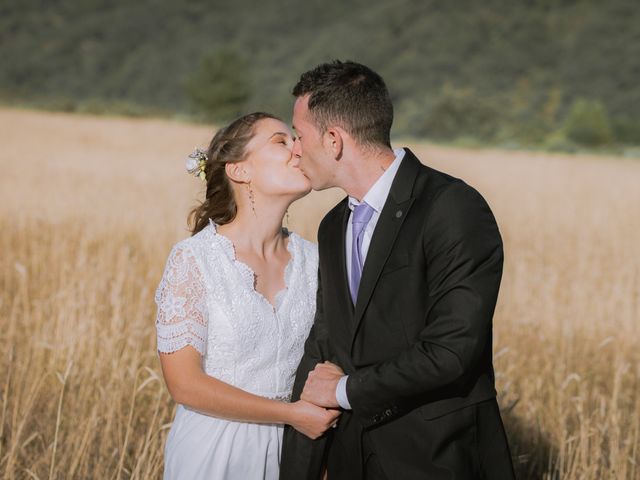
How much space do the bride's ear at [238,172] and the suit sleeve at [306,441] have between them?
583mm

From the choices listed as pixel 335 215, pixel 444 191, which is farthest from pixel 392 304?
pixel 335 215

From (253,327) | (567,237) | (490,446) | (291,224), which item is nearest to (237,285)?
(253,327)

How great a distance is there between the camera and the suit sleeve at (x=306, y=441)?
9.21 ft

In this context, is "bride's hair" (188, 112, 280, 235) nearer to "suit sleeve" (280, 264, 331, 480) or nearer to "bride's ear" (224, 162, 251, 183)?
"bride's ear" (224, 162, 251, 183)

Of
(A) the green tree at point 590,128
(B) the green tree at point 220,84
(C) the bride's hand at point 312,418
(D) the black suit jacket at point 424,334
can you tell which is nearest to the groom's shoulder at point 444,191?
(D) the black suit jacket at point 424,334

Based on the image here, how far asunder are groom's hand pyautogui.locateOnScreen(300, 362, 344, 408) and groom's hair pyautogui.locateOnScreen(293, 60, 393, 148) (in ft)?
2.46

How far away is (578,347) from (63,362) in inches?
157

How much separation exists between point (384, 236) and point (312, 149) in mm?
446

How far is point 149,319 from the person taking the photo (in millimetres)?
6164

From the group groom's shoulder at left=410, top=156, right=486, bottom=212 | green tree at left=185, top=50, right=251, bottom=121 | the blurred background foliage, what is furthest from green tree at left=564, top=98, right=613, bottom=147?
groom's shoulder at left=410, top=156, right=486, bottom=212

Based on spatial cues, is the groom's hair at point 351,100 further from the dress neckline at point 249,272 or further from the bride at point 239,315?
the dress neckline at point 249,272

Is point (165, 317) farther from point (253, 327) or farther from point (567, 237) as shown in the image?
point (567, 237)

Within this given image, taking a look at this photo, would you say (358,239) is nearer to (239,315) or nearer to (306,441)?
(239,315)

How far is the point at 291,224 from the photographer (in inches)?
440
